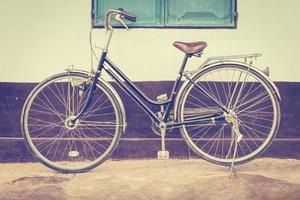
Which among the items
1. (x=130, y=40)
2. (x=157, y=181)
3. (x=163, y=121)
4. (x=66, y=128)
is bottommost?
(x=157, y=181)

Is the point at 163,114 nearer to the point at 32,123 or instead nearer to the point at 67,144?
the point at 67,144

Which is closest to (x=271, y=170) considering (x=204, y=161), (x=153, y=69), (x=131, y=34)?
(x=204, y=161)

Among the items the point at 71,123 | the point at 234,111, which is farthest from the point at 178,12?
the point at 71,123

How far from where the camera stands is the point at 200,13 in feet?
20.5

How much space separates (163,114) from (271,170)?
1423 mm

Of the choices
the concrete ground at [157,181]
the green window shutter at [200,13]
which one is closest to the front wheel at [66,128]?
the concrete ground at [157,181]

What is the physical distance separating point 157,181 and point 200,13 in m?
2.18

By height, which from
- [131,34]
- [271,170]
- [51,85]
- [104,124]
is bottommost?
[271,170]

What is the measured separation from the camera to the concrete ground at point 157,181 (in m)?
5.05

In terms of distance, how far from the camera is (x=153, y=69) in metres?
6.26

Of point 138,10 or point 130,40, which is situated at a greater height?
point 138,10

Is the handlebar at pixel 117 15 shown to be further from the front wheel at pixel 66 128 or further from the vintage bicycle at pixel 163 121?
the front wheel at pixel 66 128

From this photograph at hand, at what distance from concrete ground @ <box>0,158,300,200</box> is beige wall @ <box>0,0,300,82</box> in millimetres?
1105

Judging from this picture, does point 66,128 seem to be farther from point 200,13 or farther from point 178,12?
point 200,13
